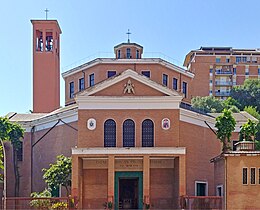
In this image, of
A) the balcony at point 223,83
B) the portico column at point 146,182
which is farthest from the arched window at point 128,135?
the balcony at point 223,83

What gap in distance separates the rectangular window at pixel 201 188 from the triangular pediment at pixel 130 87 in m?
9.60

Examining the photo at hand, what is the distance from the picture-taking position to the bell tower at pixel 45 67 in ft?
220

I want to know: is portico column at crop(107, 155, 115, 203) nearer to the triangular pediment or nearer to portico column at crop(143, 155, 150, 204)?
portico column at crop(143, 155, 150, 204)

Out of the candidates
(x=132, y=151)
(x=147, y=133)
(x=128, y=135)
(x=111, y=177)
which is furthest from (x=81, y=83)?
(x=111, y=177)

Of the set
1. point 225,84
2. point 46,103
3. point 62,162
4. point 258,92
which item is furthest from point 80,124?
point 225,84

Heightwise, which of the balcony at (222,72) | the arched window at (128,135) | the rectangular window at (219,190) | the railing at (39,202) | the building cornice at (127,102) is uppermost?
the balcony at (222,72)

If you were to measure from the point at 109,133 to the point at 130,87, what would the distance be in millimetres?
4140

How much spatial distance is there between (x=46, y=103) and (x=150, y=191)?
26.0 meters

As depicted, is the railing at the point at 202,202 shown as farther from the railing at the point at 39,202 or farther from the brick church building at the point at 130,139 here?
the railing at the point at 39,202

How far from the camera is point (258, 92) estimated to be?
96062mm

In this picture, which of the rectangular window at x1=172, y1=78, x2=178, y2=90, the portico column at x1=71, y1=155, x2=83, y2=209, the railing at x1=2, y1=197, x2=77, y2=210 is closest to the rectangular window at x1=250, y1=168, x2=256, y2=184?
the portico column at x1=71, y1=155, x2=83, y2=209

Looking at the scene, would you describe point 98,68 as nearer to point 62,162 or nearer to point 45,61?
point 62,162

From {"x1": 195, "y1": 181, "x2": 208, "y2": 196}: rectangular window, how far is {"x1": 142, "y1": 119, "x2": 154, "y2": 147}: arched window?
7.03 m

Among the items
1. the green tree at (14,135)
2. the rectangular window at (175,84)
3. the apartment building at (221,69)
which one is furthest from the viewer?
the apartment building at (221,69)
